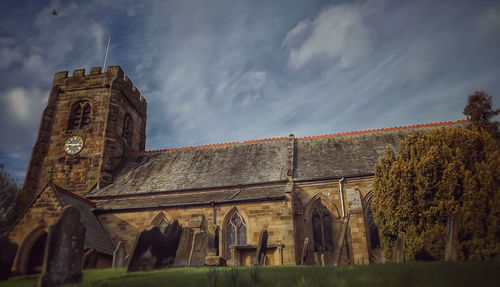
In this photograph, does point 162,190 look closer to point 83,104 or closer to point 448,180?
point 83,104

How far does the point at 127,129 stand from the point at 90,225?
1175 centimetres

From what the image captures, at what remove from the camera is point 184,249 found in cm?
1227

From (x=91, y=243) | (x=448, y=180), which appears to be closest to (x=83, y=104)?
(x=91, y=243)

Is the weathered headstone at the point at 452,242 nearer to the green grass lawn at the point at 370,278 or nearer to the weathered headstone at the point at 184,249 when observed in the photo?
the green grass lawn at the point at 370,278

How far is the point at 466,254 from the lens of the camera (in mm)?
11133

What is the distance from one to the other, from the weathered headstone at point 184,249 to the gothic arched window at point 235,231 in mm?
6370

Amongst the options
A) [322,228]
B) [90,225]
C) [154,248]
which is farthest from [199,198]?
[154,248]

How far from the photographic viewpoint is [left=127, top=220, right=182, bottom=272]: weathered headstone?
10062mm

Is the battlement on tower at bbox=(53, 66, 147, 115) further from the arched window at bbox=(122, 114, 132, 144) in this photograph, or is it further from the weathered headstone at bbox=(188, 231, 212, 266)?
the weathered headstone at bbox=(188, 231, 212, 266)

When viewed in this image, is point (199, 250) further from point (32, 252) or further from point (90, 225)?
point (90, 225)

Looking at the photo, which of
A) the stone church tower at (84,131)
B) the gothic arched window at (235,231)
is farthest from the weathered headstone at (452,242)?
the stone church tower at (84,131)

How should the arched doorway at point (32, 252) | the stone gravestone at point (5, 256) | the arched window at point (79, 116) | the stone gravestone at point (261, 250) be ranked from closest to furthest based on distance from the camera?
1. the stone gravestone at point (5, 256)
2. the stone gravestone at point (261, 250)
3. the arched doorway at point (32, 252)
4. the arched window at point (79, 116)

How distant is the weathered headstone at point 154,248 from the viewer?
10062 mm

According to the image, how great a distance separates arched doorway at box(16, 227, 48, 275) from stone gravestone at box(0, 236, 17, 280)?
11.9 ft
